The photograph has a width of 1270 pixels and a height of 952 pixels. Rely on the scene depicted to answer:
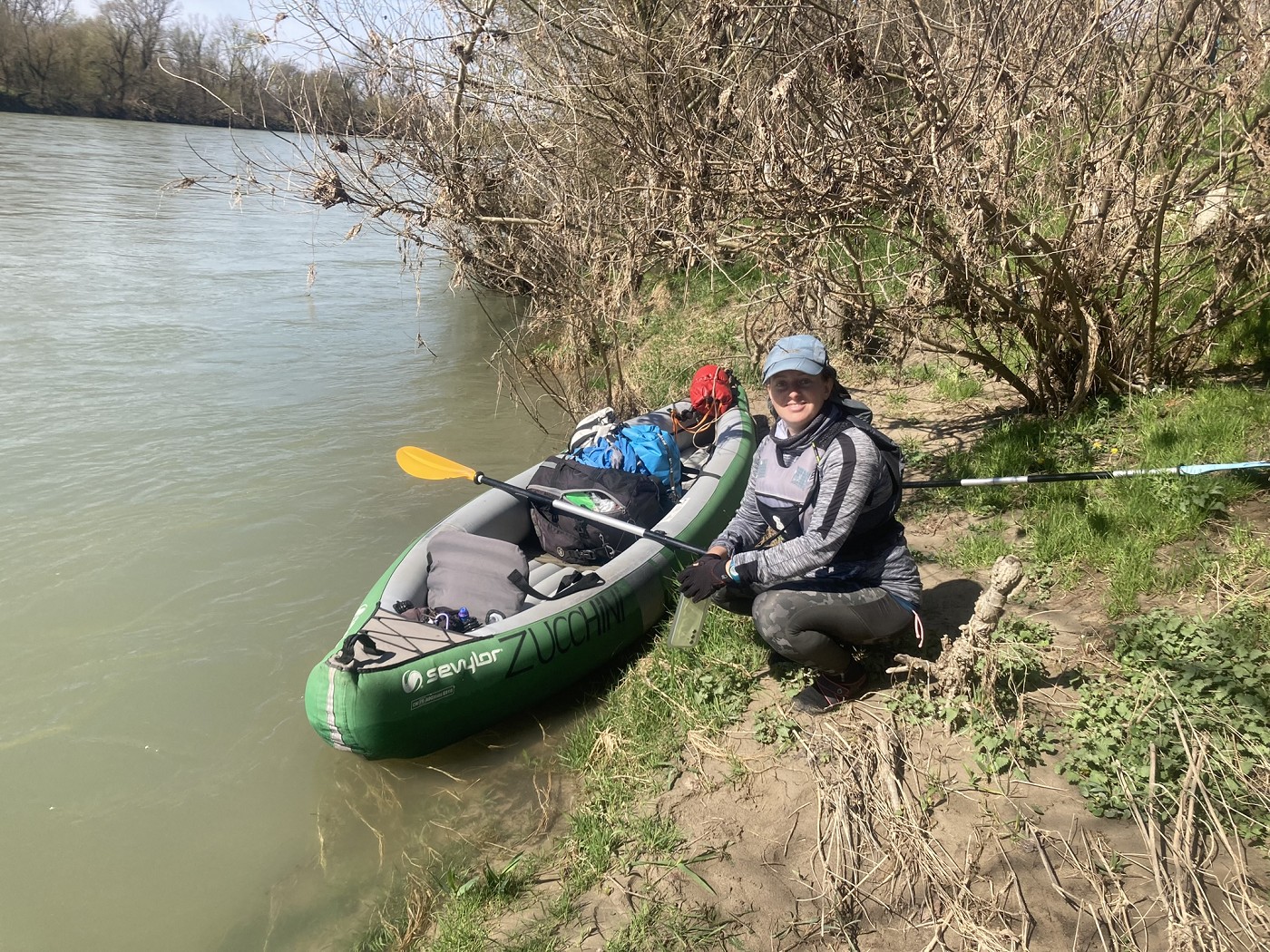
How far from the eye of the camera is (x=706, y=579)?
11.0 ft

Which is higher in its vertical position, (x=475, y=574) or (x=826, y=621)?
(x=826, y=621)

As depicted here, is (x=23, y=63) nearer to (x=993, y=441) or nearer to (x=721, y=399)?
(x=721, y=399)

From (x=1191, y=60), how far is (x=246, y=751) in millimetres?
5143

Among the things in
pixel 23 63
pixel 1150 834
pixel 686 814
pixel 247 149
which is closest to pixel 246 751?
pixel 686 814

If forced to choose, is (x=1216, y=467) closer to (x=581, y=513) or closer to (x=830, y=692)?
(x=830, y=692)

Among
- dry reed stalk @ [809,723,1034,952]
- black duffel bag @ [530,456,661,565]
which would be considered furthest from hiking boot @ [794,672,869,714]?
black duffel bag @ [530,456,661,565]

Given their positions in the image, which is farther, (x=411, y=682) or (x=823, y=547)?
(x=411, y=682)

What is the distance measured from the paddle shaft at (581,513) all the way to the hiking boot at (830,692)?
3.43ft

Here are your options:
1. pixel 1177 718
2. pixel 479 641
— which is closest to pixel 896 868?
pixel 1177 718

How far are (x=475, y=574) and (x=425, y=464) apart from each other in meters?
1.41

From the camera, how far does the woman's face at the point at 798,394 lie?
3115 mm

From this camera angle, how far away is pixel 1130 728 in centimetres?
281

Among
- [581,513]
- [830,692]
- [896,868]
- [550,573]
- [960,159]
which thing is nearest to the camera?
[896,868]

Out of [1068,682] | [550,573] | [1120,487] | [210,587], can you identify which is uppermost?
[1120,487]
